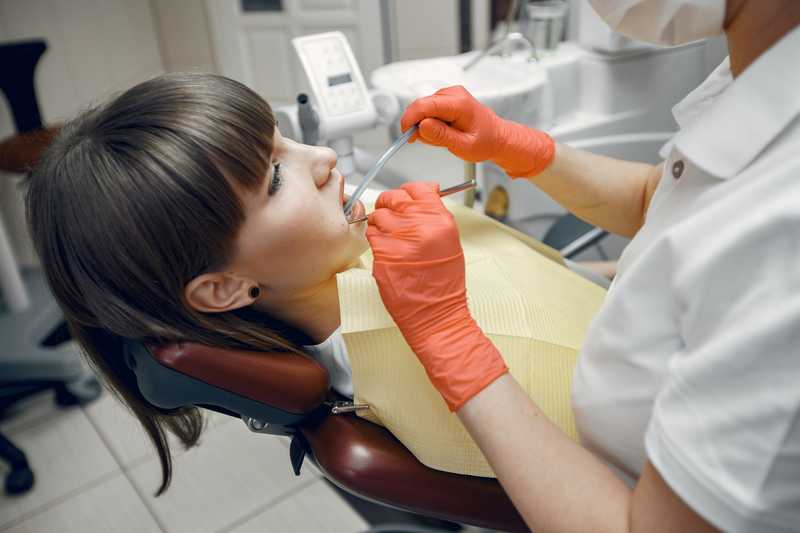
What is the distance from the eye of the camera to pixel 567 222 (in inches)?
59.2

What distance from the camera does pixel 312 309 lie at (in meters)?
0.95

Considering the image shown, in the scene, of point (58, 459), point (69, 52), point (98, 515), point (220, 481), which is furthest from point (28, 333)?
point (69, 52)

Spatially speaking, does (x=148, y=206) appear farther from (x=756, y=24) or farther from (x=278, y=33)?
(x=278, y=33)

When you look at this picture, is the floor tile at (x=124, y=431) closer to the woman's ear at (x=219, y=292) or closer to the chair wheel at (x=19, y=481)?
the chair wheel at (x=19, y=481)

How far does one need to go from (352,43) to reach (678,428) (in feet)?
10.4

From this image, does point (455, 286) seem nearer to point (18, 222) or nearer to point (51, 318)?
point (51, 318)

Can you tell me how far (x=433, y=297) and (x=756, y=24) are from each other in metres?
0.48

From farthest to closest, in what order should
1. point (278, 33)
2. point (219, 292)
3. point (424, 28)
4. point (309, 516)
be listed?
point (424, 28)
point (278, 33)
point (309, 516)
point (219, 292)

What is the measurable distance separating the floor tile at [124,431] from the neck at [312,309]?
1.05m

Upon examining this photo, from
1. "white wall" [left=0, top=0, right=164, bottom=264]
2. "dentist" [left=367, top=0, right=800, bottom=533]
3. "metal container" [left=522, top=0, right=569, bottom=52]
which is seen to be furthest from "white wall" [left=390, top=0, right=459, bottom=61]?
"dentist" [left=367, top=0, right=800, bottom=533]

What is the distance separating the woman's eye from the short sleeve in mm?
566

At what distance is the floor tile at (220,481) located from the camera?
5.52ft

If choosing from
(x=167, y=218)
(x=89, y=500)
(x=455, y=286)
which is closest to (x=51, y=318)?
(x=89, y=500)

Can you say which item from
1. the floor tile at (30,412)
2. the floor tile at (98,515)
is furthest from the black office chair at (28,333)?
the floor tile at (98,515)
